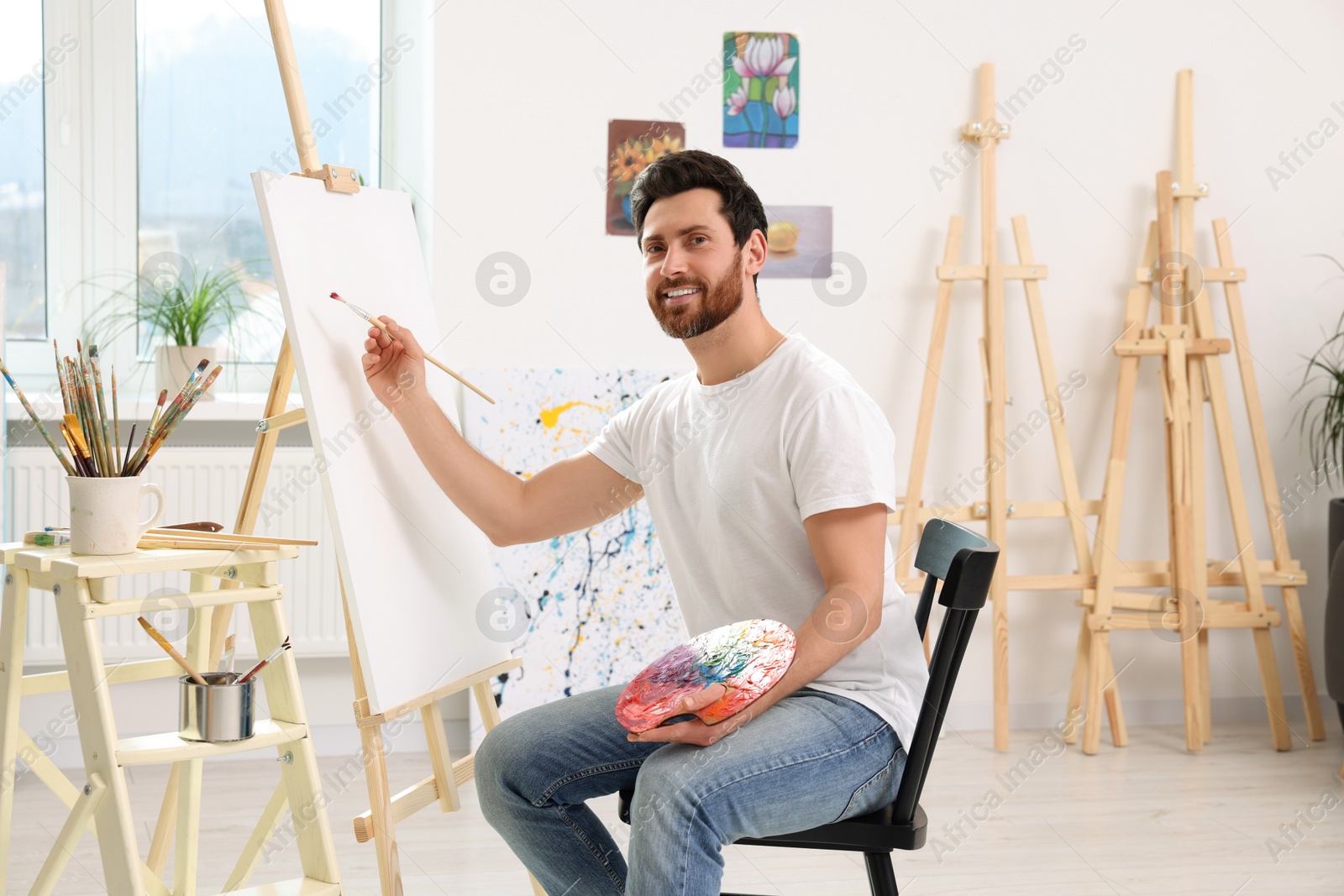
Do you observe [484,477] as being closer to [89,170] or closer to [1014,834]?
[1014,834]

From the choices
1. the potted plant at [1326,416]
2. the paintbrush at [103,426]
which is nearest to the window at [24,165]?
the paintbrush at [103,426]

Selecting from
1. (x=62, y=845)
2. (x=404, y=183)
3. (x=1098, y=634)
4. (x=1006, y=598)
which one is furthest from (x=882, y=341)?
(x=62, y=845)

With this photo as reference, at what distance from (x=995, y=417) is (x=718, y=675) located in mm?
Result: 1960

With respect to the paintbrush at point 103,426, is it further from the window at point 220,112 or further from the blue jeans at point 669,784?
the window at point 220,112

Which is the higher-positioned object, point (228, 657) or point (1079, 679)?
point (228, 657)

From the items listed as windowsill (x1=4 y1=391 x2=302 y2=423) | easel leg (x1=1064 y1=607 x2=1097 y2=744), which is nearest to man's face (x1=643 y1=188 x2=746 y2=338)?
windowsill (x1=4 y1=391 x2=302 y2=423)

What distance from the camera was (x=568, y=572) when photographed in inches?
114

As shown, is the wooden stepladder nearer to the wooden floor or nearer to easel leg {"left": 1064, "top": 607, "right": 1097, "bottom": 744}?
the wooden floor

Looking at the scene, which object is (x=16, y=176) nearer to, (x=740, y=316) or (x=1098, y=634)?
(x=740, y=316)

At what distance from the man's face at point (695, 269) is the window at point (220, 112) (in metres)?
1.83

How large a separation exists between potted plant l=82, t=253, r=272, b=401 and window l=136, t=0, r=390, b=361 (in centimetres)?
2

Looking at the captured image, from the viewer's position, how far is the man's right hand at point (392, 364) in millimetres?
1560

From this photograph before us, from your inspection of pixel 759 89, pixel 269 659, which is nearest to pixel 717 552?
pixel 269 659

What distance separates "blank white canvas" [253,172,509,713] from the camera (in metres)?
1.45
